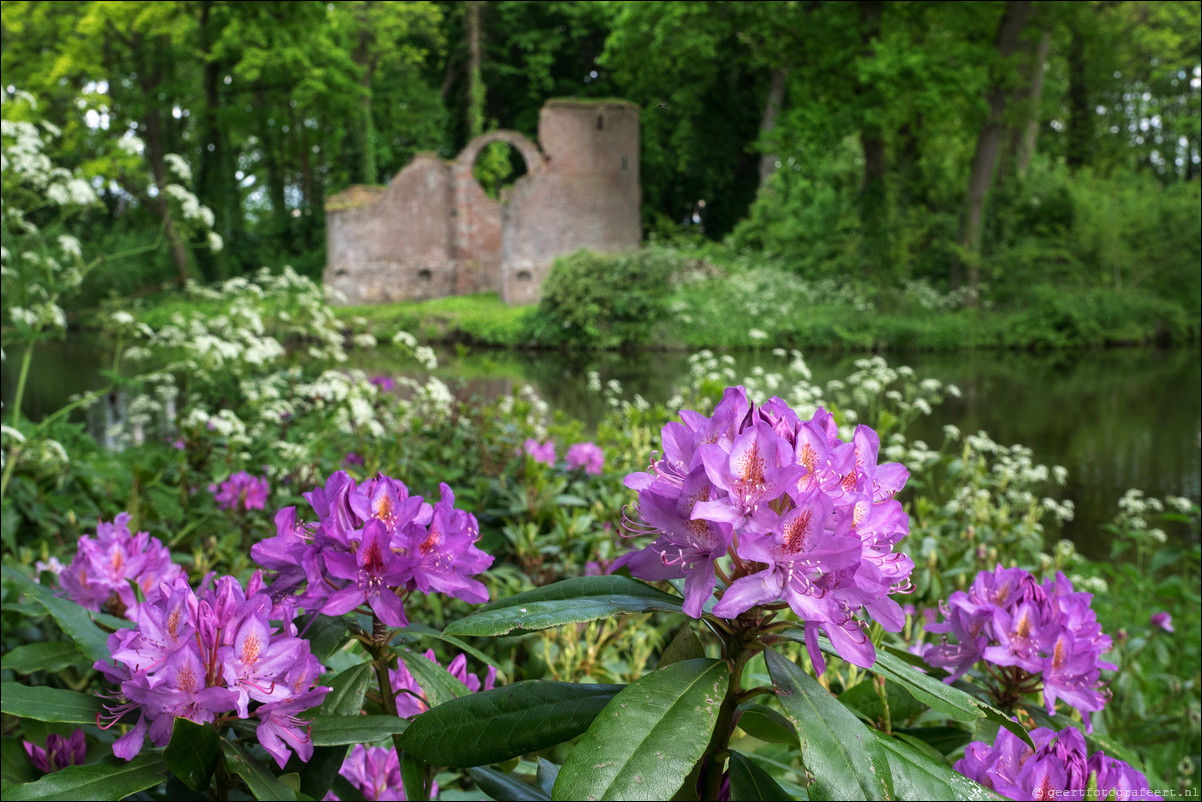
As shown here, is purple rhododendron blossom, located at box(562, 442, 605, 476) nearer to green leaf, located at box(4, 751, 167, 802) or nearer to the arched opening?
green leaf, located at box(4, 751, 167, 802)

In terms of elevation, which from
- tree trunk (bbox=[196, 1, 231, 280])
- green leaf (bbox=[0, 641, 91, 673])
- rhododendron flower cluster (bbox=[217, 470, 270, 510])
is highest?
tree trunk (bbox=[196, 1, 231, 280])

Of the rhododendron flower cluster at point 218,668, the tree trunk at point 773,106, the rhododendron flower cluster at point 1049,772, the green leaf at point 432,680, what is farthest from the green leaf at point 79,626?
the tree trunk at point 773,106

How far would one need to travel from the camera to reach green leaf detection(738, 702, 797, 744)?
0.74m

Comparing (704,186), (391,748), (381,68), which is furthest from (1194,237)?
(381,68)

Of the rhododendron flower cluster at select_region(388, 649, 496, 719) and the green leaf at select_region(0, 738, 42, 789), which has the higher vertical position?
the rhododendron flower cluster at select_region(388, 649, 496, 719)

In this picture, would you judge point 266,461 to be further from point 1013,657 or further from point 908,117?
point 908,117

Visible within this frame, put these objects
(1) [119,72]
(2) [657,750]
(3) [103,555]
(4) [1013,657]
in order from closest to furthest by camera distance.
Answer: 1. (2) [657,750]
2. (4) [1013,657]
3. (3) [103,555]
4. (1) [119,72]

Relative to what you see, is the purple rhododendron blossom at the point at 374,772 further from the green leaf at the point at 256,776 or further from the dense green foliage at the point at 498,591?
the green leaf at the point at 256,776

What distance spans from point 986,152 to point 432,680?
64.9 ft

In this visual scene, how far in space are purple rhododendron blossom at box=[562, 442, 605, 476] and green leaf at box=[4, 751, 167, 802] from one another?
108 inches

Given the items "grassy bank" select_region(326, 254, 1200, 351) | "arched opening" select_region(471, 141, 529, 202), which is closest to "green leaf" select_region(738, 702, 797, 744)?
"grassy bank" select_region(326, 254, 1200, 351)

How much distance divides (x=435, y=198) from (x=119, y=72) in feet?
28.0

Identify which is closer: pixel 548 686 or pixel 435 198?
pixel 548 686

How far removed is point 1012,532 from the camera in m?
3.52
